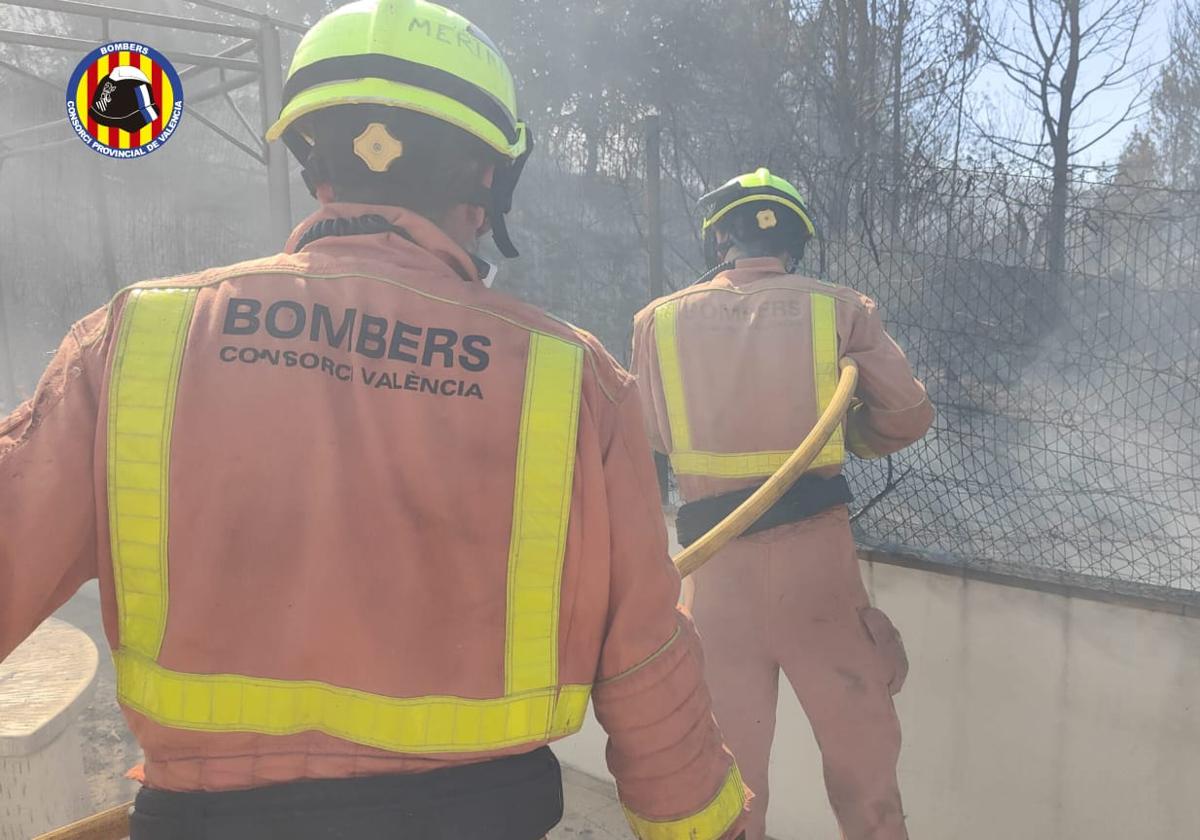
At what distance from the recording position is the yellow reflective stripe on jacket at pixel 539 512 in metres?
1.19

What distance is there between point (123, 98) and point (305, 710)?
6592mm

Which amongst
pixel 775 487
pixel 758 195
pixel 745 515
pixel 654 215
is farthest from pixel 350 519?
pixel 654 215

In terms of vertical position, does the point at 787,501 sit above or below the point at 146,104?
below

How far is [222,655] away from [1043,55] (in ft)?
45.7

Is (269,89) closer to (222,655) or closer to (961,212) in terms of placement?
(961,212)

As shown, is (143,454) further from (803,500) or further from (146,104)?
(146,104)

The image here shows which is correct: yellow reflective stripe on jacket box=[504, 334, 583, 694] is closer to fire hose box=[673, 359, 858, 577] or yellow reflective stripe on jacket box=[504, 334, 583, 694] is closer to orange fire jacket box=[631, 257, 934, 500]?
fire hose box=[673, 359, 858, 577]

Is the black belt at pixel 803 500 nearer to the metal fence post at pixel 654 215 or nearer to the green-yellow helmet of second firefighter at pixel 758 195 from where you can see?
the green-yellow helmet of second firefighter at pixel 758 195

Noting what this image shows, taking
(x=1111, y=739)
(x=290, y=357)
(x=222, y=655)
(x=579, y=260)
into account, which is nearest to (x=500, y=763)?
(x=222, y=655)

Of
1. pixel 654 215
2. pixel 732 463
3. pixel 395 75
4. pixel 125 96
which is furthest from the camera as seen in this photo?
pixel 125 96

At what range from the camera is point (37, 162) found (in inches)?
448

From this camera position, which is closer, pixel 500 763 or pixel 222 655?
pixel 222 655

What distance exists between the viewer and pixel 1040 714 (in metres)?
2.92

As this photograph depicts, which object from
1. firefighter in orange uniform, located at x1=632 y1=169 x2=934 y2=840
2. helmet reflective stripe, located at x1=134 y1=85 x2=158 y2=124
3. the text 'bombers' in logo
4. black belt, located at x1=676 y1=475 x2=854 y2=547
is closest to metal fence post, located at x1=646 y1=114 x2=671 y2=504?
firefighter in orange uniform, located at x1=632 y1=169 x2=934 y2=840
